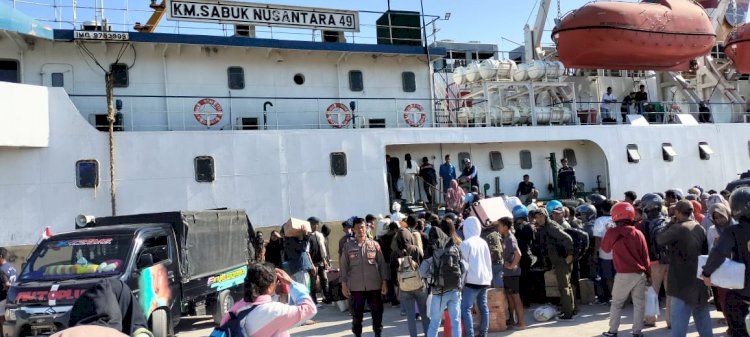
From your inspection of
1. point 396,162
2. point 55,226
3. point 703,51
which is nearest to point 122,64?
point 55,226

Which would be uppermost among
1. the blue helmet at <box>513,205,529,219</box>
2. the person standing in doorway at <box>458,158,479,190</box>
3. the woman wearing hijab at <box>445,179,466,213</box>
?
the person standing in doorway at <box>458,158,479,190</box>

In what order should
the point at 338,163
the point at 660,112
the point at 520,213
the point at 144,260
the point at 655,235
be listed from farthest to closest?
the point at 660,112
the point at 338,163
the point at 520,213
the point at 144,260
the point at 655,235

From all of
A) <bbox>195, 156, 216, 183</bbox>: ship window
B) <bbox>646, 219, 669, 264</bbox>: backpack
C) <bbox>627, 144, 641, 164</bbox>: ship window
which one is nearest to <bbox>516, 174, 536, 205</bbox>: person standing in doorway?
<bbox>627, 144, 641, 164</bbox>: ship window

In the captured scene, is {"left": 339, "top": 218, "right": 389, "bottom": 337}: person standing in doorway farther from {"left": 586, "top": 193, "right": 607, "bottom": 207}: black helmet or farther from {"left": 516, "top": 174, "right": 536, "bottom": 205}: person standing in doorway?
{"left": 516, "top": 174, "right": 536, "bottom": 205}: person standing in doorway

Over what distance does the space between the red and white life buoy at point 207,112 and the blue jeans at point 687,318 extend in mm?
11782

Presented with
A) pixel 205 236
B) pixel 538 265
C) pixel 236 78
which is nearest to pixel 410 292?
pixel 538 265

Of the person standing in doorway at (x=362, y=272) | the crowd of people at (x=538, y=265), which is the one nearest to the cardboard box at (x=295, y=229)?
the crowd of people at (x=538, y=265)

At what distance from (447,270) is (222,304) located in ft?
14.1

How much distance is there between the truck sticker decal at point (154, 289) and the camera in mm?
7880

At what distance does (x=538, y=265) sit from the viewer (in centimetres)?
948

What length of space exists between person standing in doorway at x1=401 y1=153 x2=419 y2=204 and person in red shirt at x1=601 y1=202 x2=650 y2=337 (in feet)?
31.3

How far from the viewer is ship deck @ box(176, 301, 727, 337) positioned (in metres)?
8.04

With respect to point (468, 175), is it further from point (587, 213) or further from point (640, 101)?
point (640, 101)

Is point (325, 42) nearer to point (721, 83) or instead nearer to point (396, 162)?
point (396, 162)
